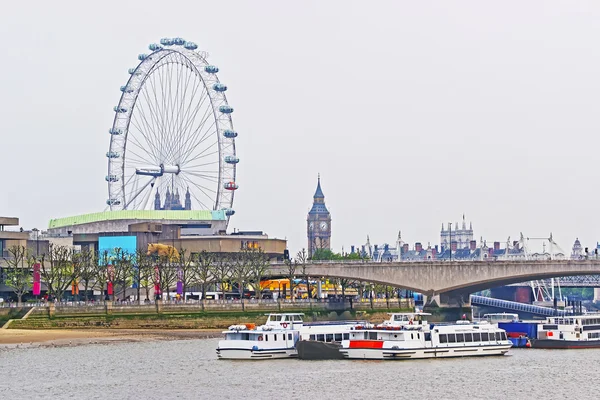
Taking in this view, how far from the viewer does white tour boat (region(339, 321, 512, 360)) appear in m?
111

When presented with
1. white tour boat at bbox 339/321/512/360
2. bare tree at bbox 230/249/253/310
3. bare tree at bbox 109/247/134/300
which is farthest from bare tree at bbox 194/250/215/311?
white tour boat at bbox 339/321/512/360

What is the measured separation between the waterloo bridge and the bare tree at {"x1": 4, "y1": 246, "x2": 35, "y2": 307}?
37.4 metres

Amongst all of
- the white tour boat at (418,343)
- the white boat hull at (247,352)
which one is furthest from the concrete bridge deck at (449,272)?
the white boat hull at (247,352)

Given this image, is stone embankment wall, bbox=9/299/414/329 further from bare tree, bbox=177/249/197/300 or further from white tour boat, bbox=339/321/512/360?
white tour boat, bbox=339/321/512/360

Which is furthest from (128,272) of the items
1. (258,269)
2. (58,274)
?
(258,269)

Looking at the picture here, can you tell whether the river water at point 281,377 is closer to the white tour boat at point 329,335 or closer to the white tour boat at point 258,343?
the white tour boat at point 258,343

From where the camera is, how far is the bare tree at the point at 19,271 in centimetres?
Result: 16262

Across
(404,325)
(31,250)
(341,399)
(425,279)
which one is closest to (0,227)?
(31,250)

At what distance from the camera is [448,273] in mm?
182750

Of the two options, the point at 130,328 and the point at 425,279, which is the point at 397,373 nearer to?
the point at 130,328

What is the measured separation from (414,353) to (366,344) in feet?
13.6

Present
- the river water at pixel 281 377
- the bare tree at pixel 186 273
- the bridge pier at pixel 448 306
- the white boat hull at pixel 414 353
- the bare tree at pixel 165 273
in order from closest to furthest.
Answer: the river water at pixel 281 377 → the white boat hull at pixel 414 353 → the bare tree at pixel 165 273 → the bare tree at pixel 186 273 → the bridge pier at pixel 448 306

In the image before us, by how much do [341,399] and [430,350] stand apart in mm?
25314

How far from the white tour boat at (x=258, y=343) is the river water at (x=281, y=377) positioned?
1.44 m
